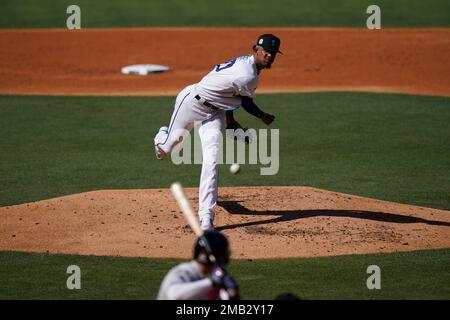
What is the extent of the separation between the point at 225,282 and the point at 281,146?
32.7 ft

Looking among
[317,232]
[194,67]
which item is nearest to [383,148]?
[317,232]

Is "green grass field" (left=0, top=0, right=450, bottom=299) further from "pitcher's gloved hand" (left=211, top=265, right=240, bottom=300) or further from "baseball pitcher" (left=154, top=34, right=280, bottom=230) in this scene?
"pitcher's gloved hand" (left=211, top=265, right=240, bottom=300)

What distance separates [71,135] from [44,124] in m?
1.18

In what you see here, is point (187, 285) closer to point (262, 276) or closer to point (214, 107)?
point (262, 276)

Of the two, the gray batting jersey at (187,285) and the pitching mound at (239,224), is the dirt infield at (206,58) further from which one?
the gray batting jersey at (187,285)

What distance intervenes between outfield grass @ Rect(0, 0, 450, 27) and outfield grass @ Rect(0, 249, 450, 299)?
19.7 metres

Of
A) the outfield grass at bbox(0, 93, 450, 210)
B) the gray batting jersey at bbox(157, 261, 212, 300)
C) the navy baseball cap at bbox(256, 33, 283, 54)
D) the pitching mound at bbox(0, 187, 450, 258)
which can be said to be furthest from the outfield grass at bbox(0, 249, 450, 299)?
the outfield grass at bbox(0, 93, 450, 210)

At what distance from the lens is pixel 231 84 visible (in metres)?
10.3

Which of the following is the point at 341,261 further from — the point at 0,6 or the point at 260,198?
the point at 0,6

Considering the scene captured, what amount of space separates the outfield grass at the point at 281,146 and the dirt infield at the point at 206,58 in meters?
1.56

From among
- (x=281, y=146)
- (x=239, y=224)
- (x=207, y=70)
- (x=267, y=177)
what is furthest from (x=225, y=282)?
(x=207, y=70)

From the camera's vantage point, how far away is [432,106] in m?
18.8

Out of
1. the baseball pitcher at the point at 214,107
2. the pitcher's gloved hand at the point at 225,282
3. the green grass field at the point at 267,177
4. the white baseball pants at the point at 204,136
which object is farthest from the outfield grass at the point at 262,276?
the pitcher's gloved hand at the point at 225,282
